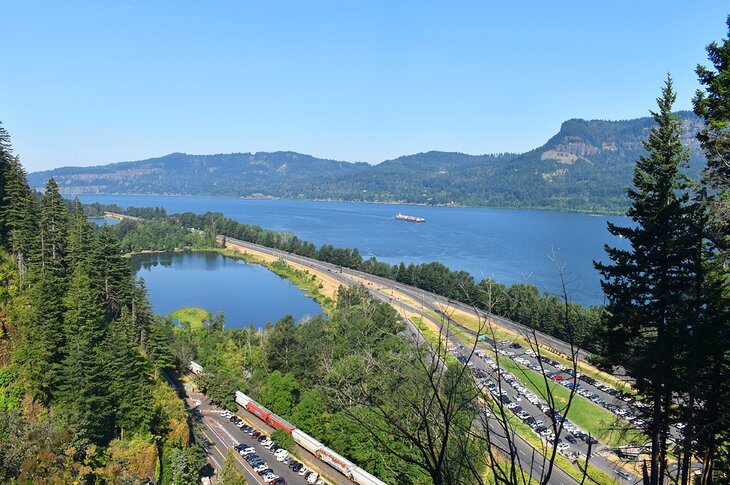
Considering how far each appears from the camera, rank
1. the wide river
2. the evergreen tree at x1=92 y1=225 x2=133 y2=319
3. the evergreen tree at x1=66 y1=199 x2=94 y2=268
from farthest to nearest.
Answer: the wide river → the evergreen tree at x1=92 y1=225 x2=133 y2=319 → the evergreen tree at x1=66 y1=199 x2=94 y2=268

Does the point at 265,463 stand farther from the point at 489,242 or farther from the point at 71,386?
the point at 489,242

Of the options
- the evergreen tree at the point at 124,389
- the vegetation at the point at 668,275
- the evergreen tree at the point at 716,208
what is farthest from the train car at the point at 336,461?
the evergreen tree at the point at 716,208

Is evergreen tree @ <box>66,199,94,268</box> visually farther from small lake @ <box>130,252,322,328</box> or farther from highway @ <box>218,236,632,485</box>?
small lake @ <box>130,252,322,328</box>

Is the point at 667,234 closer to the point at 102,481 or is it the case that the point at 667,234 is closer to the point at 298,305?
the point at 102,481

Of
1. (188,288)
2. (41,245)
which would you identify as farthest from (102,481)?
(188,288)

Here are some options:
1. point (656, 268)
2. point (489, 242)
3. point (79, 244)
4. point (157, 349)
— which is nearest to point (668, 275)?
point (656, 268)

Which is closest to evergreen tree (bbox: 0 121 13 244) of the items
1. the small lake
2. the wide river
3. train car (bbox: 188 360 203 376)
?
train car (bbox: 188 360 203 376)
